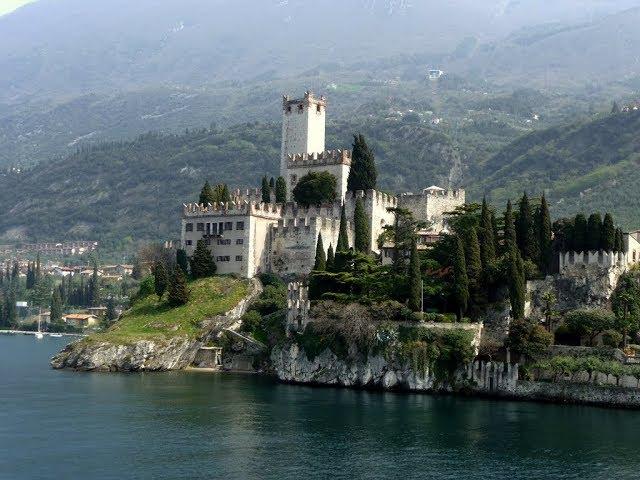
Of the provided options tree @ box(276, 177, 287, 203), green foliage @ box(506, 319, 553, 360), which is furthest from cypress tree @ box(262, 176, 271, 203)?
green foliage @ box(506, 319, 553, 360)

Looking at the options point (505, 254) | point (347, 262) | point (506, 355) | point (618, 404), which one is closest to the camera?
point (618, 404)

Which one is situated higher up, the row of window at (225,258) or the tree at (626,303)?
the row of window at (225,258)

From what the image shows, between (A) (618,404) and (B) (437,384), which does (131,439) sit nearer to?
(B) (437,384)

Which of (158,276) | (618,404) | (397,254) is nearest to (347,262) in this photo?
(397,254)

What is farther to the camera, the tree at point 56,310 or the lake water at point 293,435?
the tree at point 56,310

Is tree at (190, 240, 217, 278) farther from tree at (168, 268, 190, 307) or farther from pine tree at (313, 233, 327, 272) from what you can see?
pine tree at (313, 233, 327, 272)

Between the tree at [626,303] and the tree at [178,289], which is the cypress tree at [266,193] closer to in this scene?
the tree at [178,289]

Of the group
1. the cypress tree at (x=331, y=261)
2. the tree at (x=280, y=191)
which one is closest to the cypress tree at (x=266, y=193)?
the tree at (x=280, y=191)
